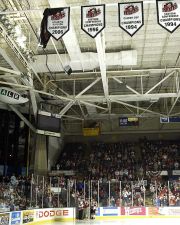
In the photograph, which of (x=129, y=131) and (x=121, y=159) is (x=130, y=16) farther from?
(x=129, y=131)

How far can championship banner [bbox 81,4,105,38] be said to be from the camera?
9.29 m

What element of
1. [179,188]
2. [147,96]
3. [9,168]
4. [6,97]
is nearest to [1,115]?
[9,168]

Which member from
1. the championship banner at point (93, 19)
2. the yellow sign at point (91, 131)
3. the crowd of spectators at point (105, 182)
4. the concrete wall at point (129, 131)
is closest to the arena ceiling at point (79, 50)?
the championship banner at point (93, 19)

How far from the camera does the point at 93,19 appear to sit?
30.7 feet

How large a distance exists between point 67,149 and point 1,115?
394 inches

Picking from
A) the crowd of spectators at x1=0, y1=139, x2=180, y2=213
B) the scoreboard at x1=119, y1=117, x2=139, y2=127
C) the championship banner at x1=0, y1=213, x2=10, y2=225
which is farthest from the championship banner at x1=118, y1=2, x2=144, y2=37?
the scoreboard at x1=119, y1=117, x2=139, y2=127

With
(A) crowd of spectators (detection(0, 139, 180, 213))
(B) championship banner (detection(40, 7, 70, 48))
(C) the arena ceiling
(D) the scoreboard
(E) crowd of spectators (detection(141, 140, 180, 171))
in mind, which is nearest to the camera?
(B) championship banner (detection(40, 7, 70, 48))

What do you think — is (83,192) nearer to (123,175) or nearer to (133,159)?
(123,175)

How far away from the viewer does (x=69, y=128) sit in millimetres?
32094

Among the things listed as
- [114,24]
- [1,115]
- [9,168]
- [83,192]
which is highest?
[114,24]

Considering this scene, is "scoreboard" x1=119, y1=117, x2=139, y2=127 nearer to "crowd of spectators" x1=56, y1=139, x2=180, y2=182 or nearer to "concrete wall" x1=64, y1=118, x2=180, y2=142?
"crowd of spectators" x1=56, y1=139, x2=180, y2=182

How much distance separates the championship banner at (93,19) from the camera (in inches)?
366

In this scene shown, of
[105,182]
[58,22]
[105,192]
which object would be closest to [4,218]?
[58,22]

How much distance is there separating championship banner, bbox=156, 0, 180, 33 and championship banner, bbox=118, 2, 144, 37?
0.45m
